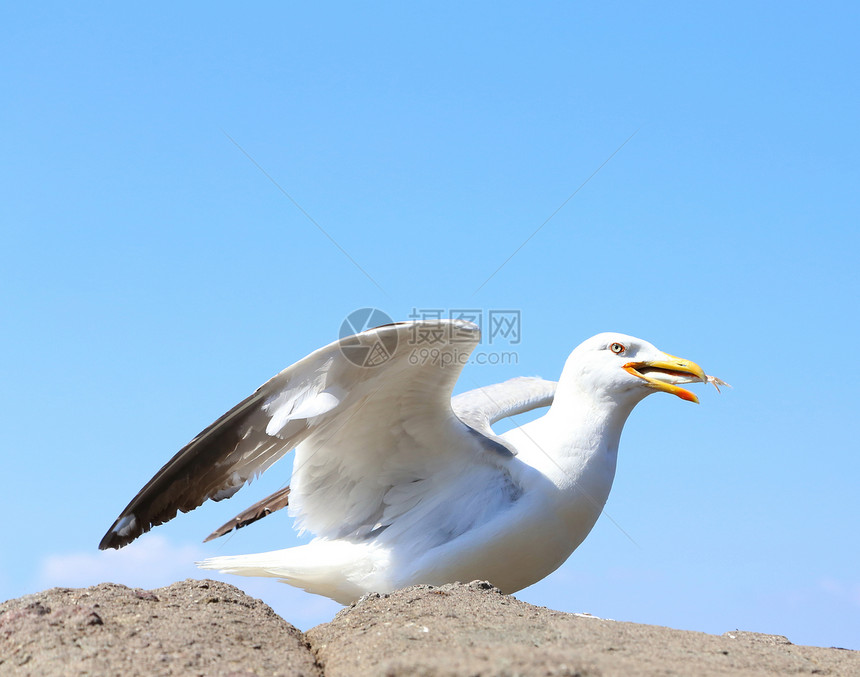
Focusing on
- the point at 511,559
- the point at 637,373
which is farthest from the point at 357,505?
the point at 637,373

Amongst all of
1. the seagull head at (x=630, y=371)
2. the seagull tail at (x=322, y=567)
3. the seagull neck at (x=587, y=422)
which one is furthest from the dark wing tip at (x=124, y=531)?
the seagull head at (x=630, y=371)

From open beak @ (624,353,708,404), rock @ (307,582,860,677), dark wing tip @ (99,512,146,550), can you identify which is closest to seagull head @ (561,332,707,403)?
open beak @ (624,353,708,404)

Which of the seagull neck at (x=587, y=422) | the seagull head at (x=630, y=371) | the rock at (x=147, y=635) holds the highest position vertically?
the seagull head at (x=630, y=371)

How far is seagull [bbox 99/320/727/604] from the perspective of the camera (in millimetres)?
5898

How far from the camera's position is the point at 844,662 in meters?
4.82

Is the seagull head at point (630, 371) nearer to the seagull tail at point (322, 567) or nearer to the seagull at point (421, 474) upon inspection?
the seagull at point (421, 474)

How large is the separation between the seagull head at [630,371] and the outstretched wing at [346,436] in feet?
3.51

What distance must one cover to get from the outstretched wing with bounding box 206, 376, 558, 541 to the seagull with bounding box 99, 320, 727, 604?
1118 mm

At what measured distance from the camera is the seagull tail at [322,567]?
6.56 meters

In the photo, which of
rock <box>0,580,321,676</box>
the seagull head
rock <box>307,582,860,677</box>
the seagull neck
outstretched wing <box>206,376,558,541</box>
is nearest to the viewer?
rock <box>307,582,860,677</box>

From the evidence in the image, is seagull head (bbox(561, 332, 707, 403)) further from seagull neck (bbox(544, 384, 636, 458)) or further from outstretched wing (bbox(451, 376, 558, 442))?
outstretched wing (bbox(451, 376, 558, 442))

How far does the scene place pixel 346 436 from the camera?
651cm

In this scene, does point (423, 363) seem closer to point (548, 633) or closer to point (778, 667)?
point (548, 633)

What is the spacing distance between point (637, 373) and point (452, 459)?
5.63ft
